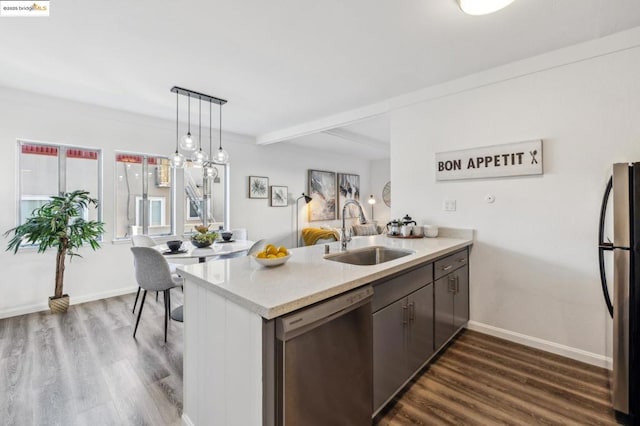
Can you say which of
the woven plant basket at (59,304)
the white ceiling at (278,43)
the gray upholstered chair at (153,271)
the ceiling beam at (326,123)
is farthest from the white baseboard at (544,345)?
the woven plant basket at (59,304)

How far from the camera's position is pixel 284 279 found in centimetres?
142

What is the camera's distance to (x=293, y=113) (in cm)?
398

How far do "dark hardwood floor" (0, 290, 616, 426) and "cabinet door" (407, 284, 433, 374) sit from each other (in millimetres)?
164

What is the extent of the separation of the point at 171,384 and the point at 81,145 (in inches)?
130

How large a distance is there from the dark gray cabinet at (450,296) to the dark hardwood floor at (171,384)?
0.17 metres

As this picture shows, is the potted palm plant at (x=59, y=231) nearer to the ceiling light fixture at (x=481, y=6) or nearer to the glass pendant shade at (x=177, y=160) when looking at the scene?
the glass pendant shade at (x=177, y=160)

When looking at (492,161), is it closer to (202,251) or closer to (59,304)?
(202,251)

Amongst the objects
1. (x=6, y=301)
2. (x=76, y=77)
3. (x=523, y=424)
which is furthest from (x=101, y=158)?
(x=523, y=424)

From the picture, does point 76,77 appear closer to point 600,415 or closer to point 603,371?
point 600,415

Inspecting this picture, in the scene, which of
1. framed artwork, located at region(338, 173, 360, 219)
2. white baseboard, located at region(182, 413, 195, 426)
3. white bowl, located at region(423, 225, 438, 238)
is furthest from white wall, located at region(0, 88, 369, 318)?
white bowl, located at region(423, 225, 438, 238)

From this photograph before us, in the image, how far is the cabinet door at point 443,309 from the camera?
221 centimetres

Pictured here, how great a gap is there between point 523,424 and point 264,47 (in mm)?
3058

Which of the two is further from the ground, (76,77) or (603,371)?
(76,77)

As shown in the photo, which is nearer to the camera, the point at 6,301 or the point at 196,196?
the point at 6,301
